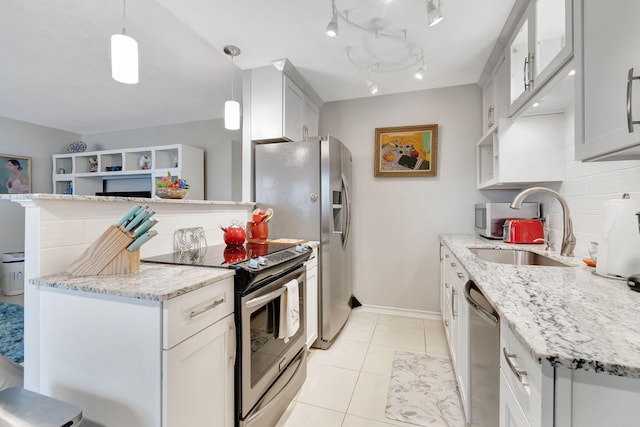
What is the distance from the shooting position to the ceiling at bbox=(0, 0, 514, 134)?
1.82 meters

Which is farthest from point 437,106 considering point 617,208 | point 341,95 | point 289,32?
point 617,208

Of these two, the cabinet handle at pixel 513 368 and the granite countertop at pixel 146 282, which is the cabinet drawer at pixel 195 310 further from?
the cabinet handle at pixel 513 368

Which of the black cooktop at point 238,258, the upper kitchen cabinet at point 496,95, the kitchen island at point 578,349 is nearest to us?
the kitchen island at point 578,349

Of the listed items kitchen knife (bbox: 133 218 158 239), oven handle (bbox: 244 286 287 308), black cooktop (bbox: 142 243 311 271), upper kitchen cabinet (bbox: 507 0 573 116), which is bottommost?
oven handle (bbox: 244 286 287 308)

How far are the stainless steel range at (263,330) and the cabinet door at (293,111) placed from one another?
1.31m

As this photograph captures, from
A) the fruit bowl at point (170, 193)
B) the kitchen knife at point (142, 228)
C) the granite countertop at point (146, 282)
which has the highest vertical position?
the fruit bowl at point (170, 193)

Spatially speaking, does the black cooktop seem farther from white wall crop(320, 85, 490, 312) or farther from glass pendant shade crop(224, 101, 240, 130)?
white wall crop(320, 85, 490, 312)

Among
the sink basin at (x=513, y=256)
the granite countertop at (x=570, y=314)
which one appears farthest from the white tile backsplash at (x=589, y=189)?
the granite countertop at (x=570, y=314)

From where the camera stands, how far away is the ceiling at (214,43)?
1817 mm

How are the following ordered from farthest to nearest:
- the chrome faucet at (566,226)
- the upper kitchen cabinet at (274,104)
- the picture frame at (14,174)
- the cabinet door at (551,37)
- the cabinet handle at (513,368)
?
the picture frame at (14,174), the upper kitchen cabinet at (274,104), the chrome faucet at (566,226), the cabinet door at (551,37), the cabinet handle at (513,368)

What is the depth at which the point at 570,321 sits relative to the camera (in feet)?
2.29

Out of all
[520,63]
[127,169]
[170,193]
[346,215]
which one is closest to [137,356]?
[170,193]

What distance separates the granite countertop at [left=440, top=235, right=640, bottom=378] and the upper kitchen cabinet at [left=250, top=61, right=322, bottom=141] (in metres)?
1.97

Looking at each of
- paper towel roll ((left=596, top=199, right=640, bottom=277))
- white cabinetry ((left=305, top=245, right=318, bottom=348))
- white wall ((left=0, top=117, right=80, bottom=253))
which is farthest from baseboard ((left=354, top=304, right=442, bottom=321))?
white wall ((left=0, top=117, right=80, bottom=253))
